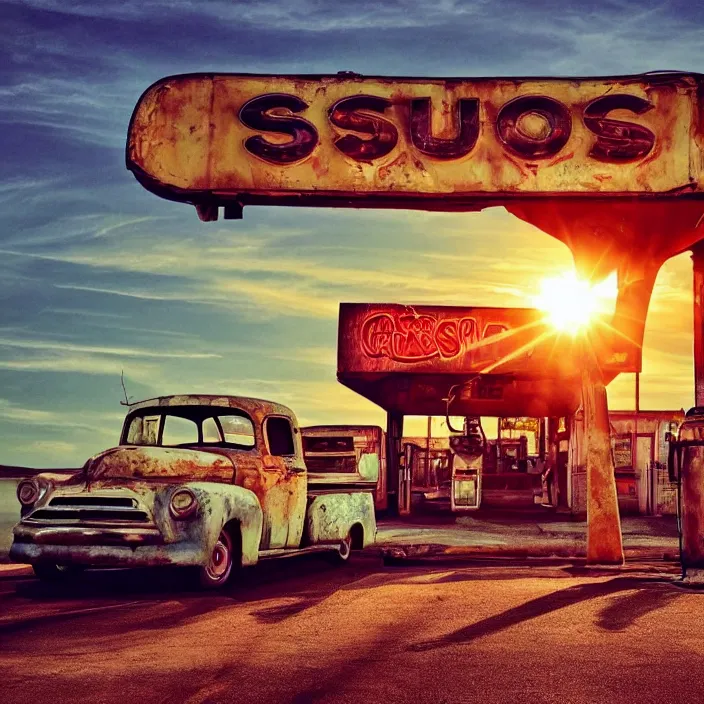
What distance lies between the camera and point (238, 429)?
37.6 ft

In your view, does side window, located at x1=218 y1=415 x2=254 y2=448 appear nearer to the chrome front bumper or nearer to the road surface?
the road surface

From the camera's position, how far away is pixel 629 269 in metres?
15.7

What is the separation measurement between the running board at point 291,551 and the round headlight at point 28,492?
2.23 metres

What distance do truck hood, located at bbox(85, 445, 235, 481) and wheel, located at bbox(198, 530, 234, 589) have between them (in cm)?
69

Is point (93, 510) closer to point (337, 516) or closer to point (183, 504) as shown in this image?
point (183, 504)

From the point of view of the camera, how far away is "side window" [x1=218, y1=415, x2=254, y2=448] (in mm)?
11312

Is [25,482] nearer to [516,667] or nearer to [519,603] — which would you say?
[519,603]

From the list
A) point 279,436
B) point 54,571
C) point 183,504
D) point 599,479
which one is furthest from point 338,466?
point 183,504

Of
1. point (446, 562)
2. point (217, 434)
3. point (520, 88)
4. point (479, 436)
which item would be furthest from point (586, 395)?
point (479, 436)

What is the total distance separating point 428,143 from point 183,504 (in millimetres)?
5113

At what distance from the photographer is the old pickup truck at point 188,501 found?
30.9ft

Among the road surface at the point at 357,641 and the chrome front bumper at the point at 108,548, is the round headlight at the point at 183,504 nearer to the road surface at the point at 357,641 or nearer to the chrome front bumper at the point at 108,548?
the chrome front bumper at the point at 108,548

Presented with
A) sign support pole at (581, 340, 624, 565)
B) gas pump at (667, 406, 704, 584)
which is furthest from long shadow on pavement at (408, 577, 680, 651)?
sign support pole at (581, 340, 624, 565)

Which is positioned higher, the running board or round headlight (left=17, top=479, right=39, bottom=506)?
round headlight (left=17, top=479, right=39, bottom=506)
